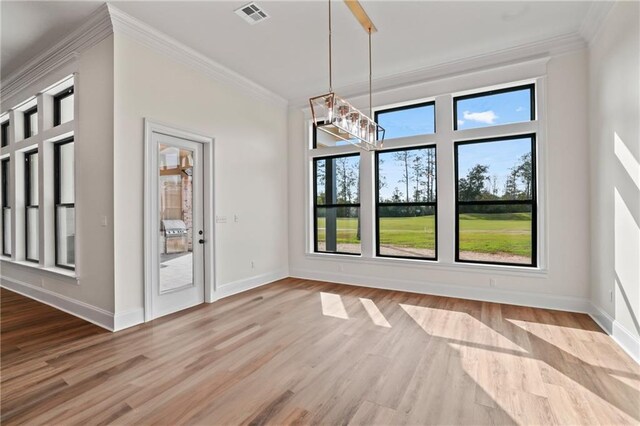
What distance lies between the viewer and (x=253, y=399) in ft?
7.06

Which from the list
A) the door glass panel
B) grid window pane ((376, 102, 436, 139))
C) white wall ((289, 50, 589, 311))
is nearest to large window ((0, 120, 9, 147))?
the door glass panel

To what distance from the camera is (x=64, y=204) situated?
172 inches

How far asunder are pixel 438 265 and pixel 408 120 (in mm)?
2409

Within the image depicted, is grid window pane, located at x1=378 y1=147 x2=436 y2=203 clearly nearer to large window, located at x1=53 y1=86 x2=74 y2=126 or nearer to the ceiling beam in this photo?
the ceiling beam

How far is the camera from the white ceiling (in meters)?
3.31

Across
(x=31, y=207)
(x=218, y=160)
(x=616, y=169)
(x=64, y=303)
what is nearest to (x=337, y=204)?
(x=218, y=160)

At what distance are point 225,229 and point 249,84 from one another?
243 centimetres

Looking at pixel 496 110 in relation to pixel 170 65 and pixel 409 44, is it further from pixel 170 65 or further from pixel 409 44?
pixel 170 65

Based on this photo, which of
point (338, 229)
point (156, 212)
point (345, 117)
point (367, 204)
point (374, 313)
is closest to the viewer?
point (345, 117)

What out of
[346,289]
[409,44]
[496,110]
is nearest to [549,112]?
[496,110]

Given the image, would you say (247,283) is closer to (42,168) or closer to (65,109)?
(42,168)

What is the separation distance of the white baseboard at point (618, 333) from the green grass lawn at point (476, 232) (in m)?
1.03

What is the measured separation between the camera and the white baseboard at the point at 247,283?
4.67 metres

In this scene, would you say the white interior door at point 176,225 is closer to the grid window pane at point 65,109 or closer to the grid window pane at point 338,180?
the grid window pane at point 65,109
